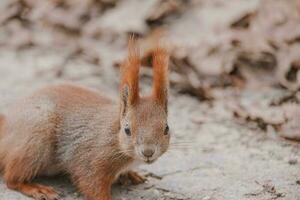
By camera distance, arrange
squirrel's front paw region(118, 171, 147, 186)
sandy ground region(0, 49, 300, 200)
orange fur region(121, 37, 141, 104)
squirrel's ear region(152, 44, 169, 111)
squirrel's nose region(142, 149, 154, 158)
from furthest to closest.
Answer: squirrel's front paw region(118, 171, 147, 186) < sandy ground region(0, 49, 300, 200) < squirrel's ear region(152, 44, 169, 111) < orange fur region(121, 37, 141, 104) < squirrel's nose region(142, 149, 154, 158)

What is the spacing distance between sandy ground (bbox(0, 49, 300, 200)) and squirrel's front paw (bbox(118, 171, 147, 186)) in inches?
1.8

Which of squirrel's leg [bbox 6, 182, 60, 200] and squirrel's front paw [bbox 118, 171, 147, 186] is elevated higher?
squirrel's front paw [bbox 118, 171, 147, 186]

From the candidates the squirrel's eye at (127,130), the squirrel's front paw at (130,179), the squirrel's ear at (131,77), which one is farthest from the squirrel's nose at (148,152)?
the squirrel's front paw at (130,179)

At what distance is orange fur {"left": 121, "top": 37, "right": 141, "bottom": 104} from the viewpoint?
437 cm

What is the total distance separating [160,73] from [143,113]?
28 centimetres

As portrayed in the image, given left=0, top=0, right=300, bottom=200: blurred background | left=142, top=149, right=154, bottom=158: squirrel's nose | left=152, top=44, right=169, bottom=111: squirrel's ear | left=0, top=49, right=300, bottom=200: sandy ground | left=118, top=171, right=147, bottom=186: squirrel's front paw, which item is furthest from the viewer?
left=0, top=0, right=300, bottom=200: blurred background

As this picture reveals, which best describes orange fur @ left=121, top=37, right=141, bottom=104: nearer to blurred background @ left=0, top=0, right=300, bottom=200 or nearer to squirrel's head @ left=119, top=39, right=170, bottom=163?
squirrel's head @ left=119, top=39, right=170, bottom=163

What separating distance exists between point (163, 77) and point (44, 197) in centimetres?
106

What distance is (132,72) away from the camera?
14.3 ft

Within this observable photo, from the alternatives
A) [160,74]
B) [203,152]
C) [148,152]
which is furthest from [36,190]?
[203,152]

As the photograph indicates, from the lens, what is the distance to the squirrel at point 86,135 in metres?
4.39

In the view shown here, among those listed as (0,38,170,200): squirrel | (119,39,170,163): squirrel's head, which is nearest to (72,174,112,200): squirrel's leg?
(0,38,170,200): squirrel

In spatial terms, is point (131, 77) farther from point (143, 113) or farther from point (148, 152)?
point (148, 152)

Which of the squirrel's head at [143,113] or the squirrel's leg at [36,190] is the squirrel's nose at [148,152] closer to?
the squirrel's head at [143,113]
